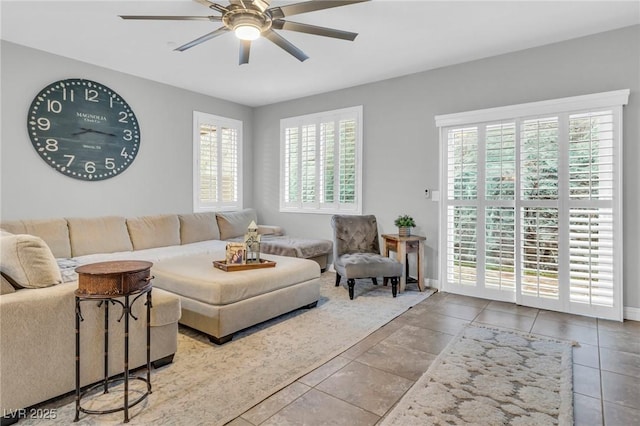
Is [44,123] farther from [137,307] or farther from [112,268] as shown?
[112,268]

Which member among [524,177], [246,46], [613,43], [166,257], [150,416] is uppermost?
[613,43]

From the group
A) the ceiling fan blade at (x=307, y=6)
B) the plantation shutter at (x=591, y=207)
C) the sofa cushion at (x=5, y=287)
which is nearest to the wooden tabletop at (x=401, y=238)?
the plantation shutter at (x=591, y=207)

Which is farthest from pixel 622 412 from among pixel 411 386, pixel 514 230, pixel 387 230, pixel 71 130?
pixel 71 130

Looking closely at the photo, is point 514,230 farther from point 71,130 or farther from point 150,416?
point 71,130

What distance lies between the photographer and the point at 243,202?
638 centimetres

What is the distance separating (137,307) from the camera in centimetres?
232

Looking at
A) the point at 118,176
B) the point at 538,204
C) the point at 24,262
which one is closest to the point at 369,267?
the point at 538,204

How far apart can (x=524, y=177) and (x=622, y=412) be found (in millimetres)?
2429

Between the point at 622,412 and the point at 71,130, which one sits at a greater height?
the point at 71,130

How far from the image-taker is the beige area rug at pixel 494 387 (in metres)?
1.90

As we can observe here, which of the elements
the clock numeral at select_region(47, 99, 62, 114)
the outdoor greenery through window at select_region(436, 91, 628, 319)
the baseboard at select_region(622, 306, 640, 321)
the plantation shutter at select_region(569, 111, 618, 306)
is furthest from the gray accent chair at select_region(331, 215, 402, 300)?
the clock numeral at select_region(47, 99, 62, 114)

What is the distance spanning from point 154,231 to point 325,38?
10.5ft

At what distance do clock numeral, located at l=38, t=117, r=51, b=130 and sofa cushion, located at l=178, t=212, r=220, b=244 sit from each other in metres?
1.83

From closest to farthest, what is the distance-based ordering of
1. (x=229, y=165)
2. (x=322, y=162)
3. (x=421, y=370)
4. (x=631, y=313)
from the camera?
(x=421, y=370)
(x=631, y=313)
(x=322, y=162)
(x=229, y=165)
